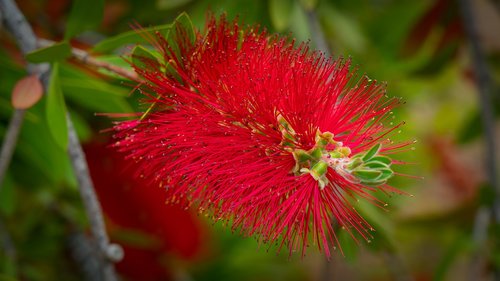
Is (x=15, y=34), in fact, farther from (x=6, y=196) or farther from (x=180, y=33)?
(x=6, y=196)


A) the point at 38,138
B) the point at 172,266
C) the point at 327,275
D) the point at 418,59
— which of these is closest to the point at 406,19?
the point at 418,59

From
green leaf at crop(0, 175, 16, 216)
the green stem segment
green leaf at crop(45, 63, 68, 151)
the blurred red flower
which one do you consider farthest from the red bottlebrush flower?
the blurred red flower

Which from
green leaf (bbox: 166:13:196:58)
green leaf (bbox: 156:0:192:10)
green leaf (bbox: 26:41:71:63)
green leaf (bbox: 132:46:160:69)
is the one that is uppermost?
green leaf (bbox: 156:0:192:10)

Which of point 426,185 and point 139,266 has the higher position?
point 426,185

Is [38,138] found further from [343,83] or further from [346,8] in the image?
[346,8]

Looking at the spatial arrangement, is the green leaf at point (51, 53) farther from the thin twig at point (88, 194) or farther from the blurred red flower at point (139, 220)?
the blurred red flower at point (139, 220)

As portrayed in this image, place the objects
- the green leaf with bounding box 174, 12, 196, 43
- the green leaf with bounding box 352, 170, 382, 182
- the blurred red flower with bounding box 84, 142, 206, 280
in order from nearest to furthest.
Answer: the green leaf with bounding box 352, 170, 382, 182 → the green leaf with bounding box 174, 12, 196, 43 → the blurred red flower with bounding box 84, 142, 206, 280

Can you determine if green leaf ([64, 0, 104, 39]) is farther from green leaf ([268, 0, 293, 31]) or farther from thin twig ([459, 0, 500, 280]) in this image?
thin twig ([459, 0, 500, 280])
